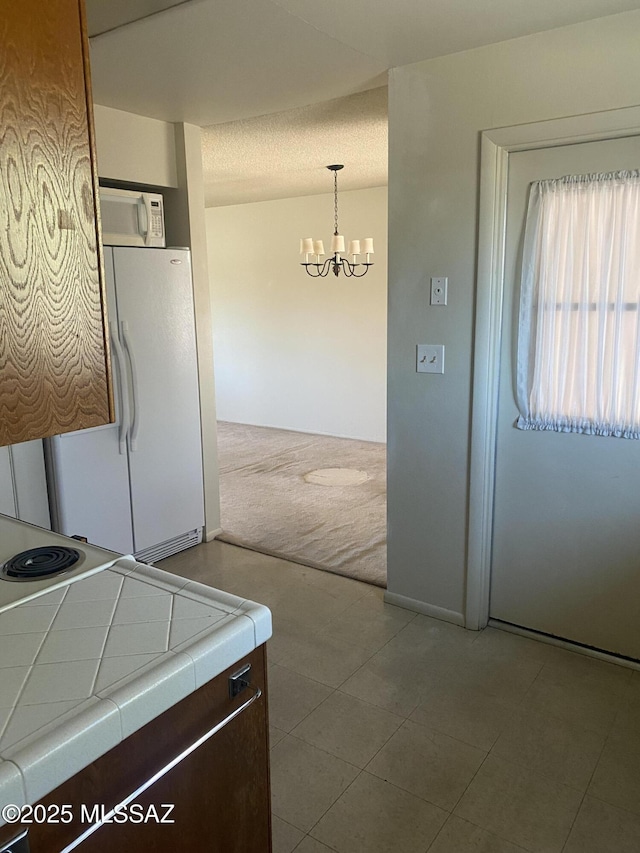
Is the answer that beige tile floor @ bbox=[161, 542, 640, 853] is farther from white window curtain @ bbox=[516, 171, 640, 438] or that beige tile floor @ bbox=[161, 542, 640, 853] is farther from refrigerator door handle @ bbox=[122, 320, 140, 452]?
refrigerator door handle @ bbox=[122, 320, 140, 452]

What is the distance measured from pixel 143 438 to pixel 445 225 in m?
1.92

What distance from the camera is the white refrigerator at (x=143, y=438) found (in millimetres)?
3232

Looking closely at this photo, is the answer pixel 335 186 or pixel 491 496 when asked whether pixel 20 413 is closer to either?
pixel 491 496

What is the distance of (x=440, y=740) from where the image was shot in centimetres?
221

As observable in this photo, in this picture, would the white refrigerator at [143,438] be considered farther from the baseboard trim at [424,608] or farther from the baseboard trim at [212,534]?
the baseboard trim at [424,608]

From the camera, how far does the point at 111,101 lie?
317cm

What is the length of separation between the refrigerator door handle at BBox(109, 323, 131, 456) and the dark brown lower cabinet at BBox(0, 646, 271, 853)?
2296mm

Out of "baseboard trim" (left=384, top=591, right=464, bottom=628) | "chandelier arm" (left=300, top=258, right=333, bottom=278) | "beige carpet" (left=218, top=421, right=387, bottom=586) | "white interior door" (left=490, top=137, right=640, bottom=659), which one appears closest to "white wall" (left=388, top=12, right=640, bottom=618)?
"baseboard trim" (left=384, top=591, right=464, bottom=628)

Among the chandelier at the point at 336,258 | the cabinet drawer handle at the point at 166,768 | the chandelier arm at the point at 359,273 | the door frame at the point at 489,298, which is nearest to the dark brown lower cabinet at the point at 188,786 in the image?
the cabinet drawer handle at the point at 166,768

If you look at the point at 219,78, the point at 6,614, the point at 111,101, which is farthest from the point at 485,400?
the point at 111,101

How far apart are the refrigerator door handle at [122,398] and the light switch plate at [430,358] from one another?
1.52 m

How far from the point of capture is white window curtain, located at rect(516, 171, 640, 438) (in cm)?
238

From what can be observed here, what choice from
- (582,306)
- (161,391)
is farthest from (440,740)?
(161,391)

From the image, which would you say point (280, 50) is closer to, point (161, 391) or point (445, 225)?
point (445, 225)
